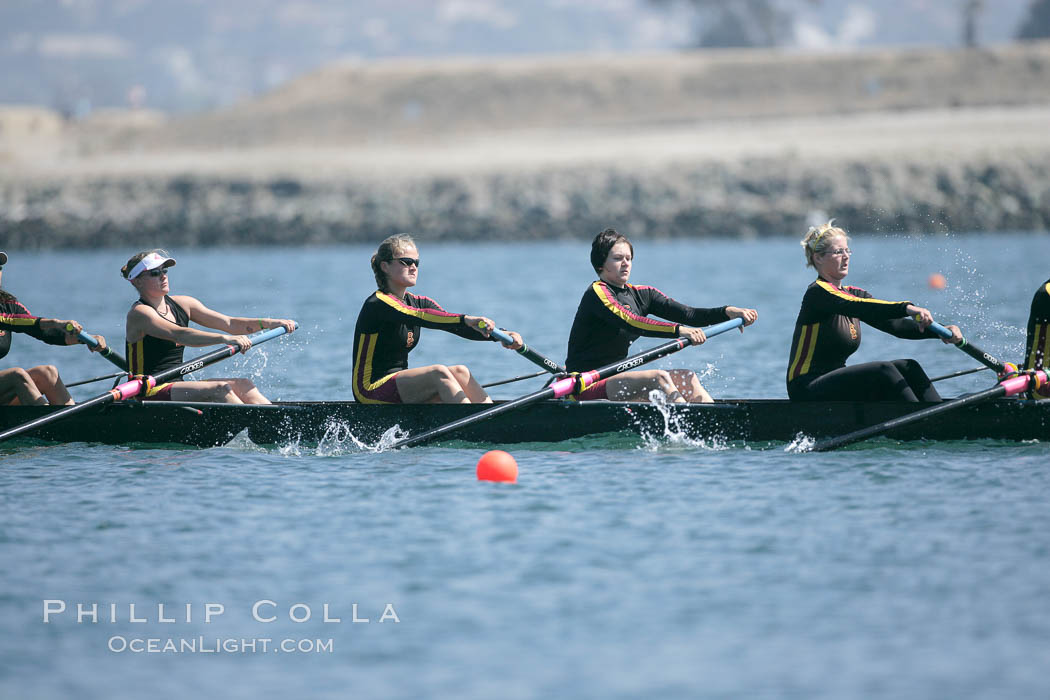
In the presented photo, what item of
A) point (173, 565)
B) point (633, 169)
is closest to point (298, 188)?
point (633, 169)

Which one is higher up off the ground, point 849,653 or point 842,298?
point 842,298

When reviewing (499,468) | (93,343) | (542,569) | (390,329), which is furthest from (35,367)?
(542,569)

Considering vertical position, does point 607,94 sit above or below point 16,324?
above

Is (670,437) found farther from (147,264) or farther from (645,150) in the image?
(645,150)

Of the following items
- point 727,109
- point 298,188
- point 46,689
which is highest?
point 727,109

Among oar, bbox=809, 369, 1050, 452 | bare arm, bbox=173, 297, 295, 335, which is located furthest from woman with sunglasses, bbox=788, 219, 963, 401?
bare arm, bbox=173, 297, 295, 335

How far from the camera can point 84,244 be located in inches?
2186

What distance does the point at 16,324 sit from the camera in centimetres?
1116

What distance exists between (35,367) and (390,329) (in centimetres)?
290

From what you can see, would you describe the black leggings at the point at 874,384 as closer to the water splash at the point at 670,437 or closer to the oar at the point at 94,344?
the water splash at the point at 670,437

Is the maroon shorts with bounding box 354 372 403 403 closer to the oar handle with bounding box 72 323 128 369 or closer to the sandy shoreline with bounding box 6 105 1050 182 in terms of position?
the oar handle with bounding box 72 323 128 369

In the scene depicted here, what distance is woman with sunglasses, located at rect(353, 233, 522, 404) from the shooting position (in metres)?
10.4

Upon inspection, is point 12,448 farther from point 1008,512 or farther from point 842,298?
point 1008,512

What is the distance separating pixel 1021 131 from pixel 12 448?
5425cm
